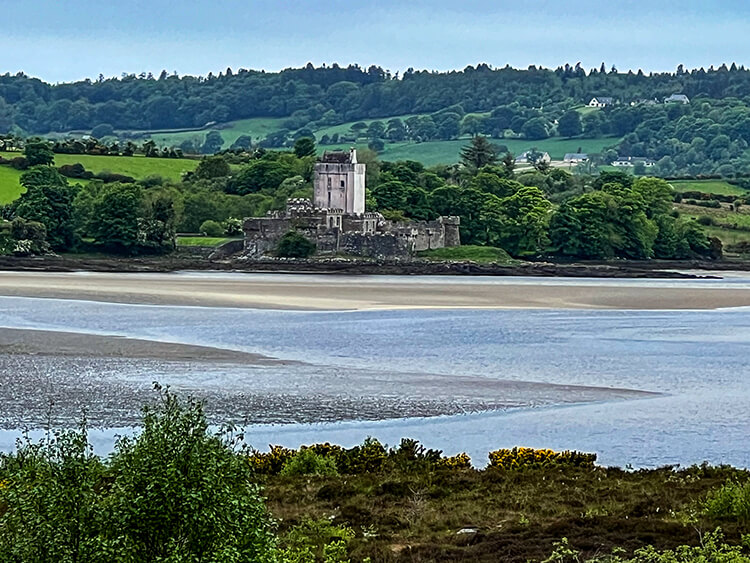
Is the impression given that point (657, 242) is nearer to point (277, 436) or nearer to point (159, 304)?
point (159, 304)

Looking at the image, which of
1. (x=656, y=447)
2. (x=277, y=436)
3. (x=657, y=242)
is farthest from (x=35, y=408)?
(x=657, y=242)

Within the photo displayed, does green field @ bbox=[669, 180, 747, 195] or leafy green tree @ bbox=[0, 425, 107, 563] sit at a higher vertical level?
green field @ bbox=[669, 180, 747, 195]

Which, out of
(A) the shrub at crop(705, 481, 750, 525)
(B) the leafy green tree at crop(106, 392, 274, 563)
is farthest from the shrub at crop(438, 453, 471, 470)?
(B) the leafy green tree at crop(106, 392, 274, 563)

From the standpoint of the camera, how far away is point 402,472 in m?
21.7

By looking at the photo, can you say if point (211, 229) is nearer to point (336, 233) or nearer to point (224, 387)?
point (336, 233)

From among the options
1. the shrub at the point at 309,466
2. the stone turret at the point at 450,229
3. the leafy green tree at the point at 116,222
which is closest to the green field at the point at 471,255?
the stone turret at the point at 450,229

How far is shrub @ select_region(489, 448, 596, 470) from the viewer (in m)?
22.7

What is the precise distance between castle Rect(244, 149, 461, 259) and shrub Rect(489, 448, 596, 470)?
65.1m

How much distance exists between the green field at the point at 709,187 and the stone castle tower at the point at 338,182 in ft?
136

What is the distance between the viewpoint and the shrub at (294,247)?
87.1 m

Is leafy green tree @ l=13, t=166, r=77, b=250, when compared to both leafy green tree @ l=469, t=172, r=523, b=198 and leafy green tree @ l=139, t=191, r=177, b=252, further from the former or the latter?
leafy green tree @ l=469, t=172, r=523, b=198

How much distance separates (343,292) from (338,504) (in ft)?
154

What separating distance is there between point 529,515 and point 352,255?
69880 mm

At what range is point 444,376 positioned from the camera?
Result: 119 ft
